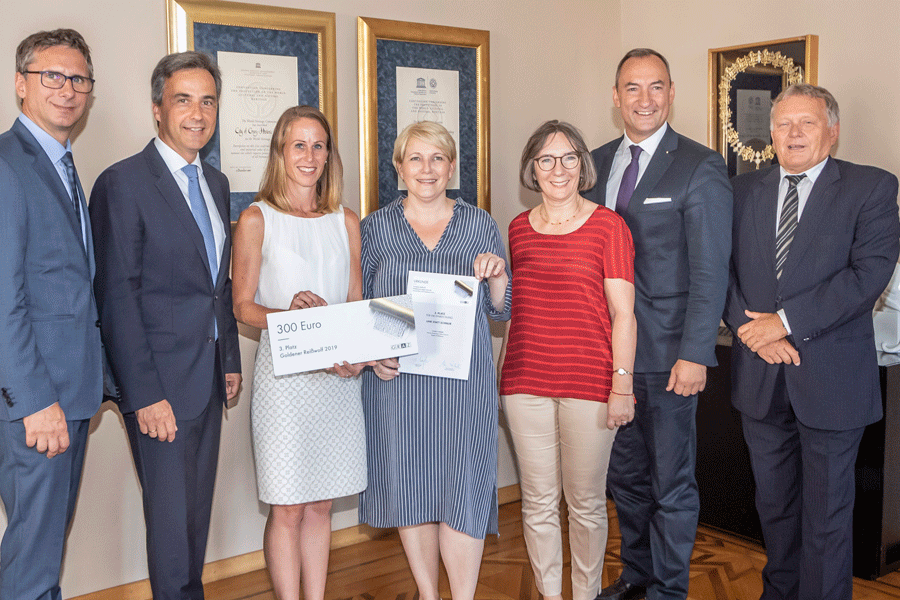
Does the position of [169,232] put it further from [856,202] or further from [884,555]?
[884,555]

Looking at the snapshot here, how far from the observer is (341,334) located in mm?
2371

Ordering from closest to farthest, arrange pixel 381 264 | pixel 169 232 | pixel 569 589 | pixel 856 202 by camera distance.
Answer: pixel 169 232 → pixel 856 202 → pixel 381 264 → pixel 569 589

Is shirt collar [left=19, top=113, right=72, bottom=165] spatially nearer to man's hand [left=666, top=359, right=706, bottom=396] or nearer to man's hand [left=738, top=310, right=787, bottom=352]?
man's hand [left=666, top=359, right=706, bottom=396]

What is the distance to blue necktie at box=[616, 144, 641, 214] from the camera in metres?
2.71

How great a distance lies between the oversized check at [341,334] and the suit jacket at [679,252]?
83cm

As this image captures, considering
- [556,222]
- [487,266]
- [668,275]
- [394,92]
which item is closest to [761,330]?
[668,275]

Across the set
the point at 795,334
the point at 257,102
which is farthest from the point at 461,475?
the point at 257,102

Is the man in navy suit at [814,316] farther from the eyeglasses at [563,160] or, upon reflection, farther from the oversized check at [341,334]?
the oversized check at [341,334]

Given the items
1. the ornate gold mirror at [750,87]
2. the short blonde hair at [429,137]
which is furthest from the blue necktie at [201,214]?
the ornate gold mirror at [750,87]

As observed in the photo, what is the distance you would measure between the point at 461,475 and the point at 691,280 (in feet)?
3.22

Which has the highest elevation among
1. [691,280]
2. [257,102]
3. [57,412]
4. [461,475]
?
[257,102]

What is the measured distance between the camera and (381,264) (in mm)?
2545

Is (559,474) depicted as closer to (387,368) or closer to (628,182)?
(387,368)

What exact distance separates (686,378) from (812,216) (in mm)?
635
